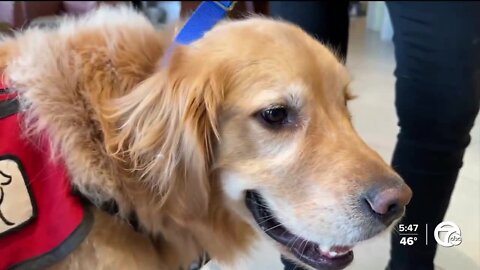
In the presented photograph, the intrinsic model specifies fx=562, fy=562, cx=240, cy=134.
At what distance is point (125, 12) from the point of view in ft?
3.26

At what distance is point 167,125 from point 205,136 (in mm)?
59

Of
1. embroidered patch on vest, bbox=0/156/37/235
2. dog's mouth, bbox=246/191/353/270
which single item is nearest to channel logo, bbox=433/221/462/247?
dog's mouth, bbox=246/191/353/270

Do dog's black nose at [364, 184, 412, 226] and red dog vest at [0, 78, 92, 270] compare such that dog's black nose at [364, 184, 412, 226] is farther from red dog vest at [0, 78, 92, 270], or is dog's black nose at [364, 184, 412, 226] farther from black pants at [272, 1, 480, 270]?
red dog vest at [0, 78, 92, 270]

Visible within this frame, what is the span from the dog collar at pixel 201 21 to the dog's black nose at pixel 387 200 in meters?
0.37

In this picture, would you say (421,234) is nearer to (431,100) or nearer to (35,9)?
(431,100)

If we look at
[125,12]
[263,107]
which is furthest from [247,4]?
[263,107]

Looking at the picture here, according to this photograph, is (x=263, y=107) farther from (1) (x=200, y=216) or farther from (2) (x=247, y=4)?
(2) (x=247, y=4)

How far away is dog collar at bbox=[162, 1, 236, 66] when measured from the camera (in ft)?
2.98

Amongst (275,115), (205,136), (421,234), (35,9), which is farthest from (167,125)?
(35,9)

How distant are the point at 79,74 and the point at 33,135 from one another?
0.11 m

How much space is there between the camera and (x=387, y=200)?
774 millimetres

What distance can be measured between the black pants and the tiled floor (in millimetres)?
76

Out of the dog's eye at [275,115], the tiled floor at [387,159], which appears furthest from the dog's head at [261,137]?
the tiled floor at [387,159]

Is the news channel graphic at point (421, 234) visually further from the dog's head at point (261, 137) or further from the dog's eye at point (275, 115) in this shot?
the dog's eye at point (275, 115)
